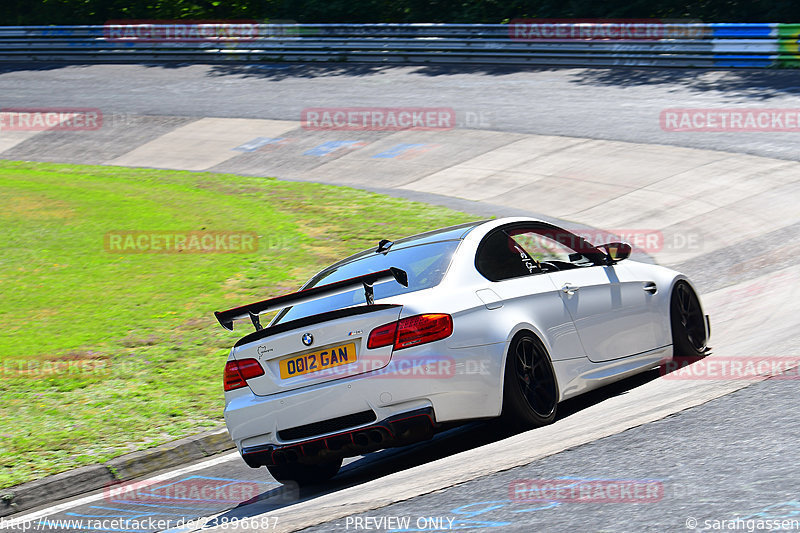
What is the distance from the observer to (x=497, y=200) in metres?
15.8

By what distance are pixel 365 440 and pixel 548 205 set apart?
32.2 ft

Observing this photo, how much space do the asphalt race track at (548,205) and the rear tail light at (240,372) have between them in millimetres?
734

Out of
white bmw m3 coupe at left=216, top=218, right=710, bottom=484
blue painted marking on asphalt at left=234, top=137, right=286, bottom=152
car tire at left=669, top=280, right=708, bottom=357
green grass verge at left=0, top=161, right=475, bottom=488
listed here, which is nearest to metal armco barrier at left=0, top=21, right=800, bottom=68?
blue painted marking on asphalt at left=234, top=137, right=286, bottom=152

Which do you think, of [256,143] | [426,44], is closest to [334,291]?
[256,143]

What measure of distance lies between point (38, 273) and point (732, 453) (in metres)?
10.5

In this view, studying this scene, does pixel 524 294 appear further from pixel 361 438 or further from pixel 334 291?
pixel 361 438

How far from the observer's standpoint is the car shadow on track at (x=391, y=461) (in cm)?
620

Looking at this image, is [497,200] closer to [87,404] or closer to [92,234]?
[92,234]

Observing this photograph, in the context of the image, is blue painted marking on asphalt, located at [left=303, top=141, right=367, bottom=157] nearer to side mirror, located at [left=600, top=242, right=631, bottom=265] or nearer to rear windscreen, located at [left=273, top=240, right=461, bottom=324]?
side mirror, located at [left=600, top=242, right=631, bottom=265]

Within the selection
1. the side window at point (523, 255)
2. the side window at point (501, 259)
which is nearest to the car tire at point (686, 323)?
the side window at point (523, 255)

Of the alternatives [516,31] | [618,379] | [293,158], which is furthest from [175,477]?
[516,31]

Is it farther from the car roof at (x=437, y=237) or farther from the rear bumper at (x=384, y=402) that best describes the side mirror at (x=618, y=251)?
the rear bumper at (x=384, y=402)

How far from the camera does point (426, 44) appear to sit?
87.6 feet

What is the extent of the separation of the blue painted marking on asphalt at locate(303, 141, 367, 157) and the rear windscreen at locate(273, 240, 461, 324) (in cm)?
1343
